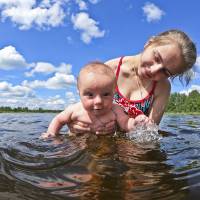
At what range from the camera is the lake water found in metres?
2.12

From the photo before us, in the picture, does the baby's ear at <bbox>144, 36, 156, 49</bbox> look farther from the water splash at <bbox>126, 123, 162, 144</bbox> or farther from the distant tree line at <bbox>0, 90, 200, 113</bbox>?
the distant tree line at <bbox>0, 90, 200, 113</bbox>

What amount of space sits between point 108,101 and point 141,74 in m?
0.85

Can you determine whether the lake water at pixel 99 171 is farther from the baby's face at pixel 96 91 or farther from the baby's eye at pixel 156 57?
the baby's eye at pixel 156 57

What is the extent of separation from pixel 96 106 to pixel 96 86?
27cm

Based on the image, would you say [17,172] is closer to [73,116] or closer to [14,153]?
[14,153]

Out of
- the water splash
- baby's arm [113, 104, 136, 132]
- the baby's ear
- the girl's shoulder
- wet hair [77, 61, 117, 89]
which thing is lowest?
the water splash

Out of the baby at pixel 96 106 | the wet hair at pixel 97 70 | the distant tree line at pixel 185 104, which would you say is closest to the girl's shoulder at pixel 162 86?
the baby at pixel 96 106

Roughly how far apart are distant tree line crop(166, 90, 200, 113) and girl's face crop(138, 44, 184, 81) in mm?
89641

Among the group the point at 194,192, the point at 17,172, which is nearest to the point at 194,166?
the point at 194,192

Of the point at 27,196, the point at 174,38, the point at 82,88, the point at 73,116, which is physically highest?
the point at 174,38

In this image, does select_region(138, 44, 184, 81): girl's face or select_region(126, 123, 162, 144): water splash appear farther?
select_region(138, 44, 184, 81): girl's face

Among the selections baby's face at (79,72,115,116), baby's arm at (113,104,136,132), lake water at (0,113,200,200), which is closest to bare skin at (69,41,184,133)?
baby's arm at (113,104,136,132)

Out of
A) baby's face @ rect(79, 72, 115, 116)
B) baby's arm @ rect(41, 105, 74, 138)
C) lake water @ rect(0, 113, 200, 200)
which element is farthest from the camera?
baby's arm @ rect(41, 105, 74, 138)

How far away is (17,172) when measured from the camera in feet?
8.69
